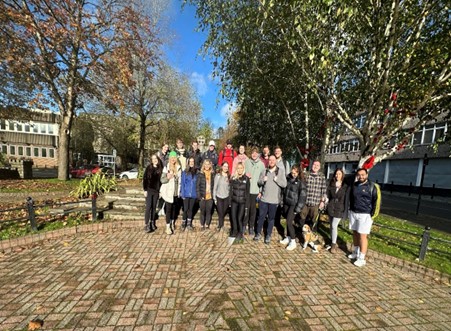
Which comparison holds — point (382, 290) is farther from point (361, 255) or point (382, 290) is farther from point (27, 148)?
point (27, 148)

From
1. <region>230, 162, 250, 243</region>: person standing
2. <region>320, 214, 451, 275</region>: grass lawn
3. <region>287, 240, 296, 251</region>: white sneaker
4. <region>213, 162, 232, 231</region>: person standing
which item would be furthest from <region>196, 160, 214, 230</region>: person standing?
<region>320, 214, 451, 275</region>: grass lawn

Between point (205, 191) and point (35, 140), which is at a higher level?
point (35, 140)

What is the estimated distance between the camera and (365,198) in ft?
Answer: 15.9

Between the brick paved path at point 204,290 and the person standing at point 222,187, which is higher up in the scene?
the person standing at point 222,187

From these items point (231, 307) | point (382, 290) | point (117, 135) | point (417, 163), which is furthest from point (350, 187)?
point (117, 135)

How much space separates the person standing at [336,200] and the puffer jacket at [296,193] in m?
0.65

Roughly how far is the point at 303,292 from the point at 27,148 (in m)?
47.9

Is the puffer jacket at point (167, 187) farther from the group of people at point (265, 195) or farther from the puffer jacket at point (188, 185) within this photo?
the puffer jacket at point (188, 185)

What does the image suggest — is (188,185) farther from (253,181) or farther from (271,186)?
(271,186)

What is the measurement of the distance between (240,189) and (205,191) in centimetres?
116

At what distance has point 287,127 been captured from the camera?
17.4 m

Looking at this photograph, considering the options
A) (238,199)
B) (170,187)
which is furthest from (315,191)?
(170,187)

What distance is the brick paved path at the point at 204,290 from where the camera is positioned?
306cm

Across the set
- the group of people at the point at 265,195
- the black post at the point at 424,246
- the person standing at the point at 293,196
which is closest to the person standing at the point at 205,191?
the group of people at the point at 265,195
